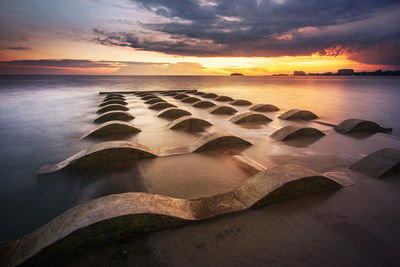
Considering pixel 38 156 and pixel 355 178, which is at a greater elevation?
pixel 355 178

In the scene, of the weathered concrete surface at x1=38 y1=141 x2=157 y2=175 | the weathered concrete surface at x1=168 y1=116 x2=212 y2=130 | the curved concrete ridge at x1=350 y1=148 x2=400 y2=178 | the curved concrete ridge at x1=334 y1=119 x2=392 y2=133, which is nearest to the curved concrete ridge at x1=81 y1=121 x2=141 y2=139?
the weathered concrete surface at x1=168 y1=116 x2=212 y2=130

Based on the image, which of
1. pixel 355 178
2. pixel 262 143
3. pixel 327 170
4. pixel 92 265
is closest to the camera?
pixel 92 265

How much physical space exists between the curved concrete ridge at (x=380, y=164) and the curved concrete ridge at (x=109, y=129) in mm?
10246

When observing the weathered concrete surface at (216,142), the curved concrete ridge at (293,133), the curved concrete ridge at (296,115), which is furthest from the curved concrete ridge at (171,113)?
the curved concrete ridge at (296,115)

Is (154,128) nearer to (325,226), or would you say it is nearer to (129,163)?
(129,163)

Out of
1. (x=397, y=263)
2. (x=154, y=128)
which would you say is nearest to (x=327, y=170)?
(x=397, y=263)

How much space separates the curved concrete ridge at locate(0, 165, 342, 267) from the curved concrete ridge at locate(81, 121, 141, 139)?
7.70m

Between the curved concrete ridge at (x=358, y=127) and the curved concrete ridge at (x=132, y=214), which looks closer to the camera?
the curved concrete ridge at (x=132, y=214)

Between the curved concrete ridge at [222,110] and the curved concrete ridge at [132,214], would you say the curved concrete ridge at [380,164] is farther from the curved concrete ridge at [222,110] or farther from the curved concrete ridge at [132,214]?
the curved concrete ridge at [222,110]

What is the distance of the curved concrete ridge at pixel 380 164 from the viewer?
6281 mm

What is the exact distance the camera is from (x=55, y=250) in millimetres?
3316

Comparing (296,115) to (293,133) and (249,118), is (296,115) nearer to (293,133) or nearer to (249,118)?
(249,118)

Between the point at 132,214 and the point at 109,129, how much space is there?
844 centimetres

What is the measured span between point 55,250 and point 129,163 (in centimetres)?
406
